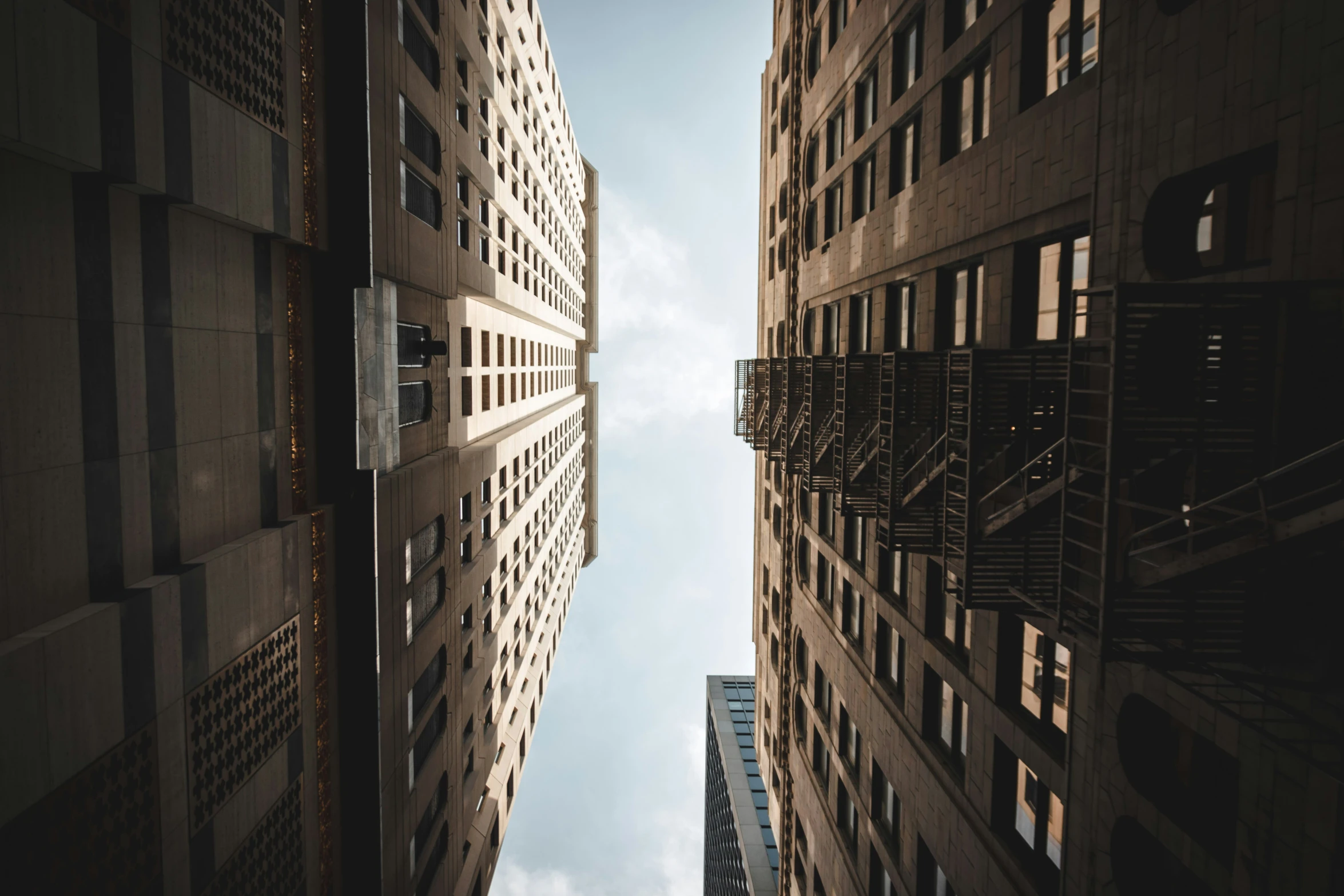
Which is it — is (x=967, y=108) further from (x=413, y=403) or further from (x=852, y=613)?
(x=413, y=403)

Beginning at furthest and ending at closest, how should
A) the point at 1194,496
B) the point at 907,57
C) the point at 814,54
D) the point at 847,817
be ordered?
the point at 814,54 < the point at 847,817 < the point at 907,57 < the point at 1194,496

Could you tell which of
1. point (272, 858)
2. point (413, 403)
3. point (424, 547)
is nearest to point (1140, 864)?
point (272, 858)

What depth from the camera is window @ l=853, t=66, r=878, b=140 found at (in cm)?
2023

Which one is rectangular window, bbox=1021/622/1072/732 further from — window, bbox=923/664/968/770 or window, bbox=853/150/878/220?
window, bbox=853/150/878/220

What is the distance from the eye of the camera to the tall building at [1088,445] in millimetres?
6887

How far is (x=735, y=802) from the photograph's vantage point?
5691cm

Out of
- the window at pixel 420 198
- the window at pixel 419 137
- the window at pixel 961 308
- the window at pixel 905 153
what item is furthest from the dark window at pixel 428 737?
the window at pixel 905 153

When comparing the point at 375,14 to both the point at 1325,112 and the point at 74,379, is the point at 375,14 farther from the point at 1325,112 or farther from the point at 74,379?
the point at 1325,112

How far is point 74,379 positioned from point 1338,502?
15.5 m

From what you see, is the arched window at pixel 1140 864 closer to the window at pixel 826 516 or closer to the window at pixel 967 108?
the window at pixel 967 108

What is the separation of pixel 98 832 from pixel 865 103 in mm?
27511

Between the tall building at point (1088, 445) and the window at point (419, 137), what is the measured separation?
626 inches

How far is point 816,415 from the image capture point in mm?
21734

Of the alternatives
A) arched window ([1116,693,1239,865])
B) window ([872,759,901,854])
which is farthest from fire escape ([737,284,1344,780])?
window ([872,759,901,854])
